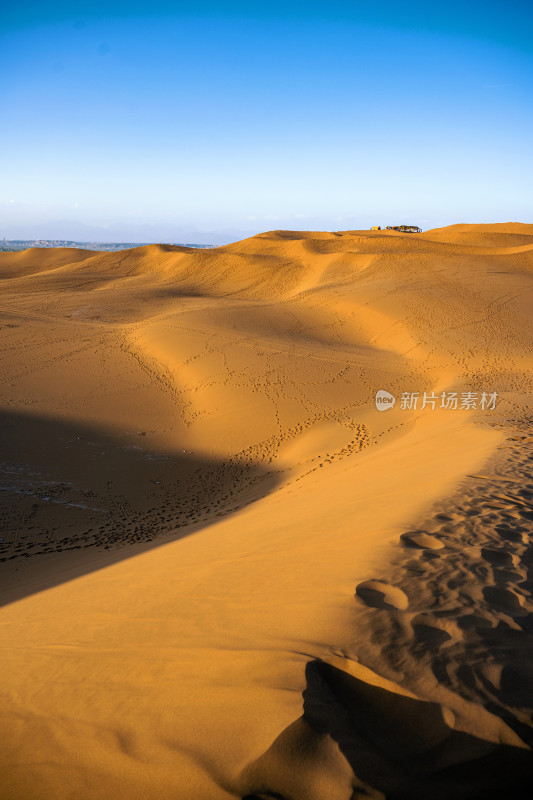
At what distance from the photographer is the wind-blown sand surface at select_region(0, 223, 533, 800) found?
2.23m

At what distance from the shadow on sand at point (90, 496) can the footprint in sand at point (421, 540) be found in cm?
425

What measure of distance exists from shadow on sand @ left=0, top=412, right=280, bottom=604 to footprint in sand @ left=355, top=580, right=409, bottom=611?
14.5ft

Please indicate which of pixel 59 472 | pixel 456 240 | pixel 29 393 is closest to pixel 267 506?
pixel 59 472

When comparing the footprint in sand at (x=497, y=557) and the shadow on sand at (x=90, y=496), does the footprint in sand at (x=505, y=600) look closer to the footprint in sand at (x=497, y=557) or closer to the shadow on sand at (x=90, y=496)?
the footprint in sand at (x=497, y=557)

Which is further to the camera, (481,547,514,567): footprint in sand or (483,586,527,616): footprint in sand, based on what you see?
(481,547,514,567): footprint in sand

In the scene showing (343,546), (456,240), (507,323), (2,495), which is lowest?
(2,495)

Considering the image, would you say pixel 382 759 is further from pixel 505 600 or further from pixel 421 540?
pixel 421 540

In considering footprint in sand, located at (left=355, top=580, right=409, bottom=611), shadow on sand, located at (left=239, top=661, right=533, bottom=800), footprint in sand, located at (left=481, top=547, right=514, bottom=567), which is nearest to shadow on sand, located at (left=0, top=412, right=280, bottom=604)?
footprint in sand, located at (left=355, top=580, right=409, bottom=611)

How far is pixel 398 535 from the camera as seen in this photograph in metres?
4.61

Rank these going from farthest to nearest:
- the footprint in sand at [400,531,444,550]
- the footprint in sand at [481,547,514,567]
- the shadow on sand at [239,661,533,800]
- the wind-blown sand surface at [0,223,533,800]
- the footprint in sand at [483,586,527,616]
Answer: the footprint in sand at [400,531,444,550] → the footprint in sand at [481,547,514,567] → the footprint in sand at [483,586,527,616] → the wind-blown sand surface at [0,223,533,800] → the shadow on sand at [239,661,533,800]

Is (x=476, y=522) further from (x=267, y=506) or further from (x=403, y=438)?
(x=403, y=438)

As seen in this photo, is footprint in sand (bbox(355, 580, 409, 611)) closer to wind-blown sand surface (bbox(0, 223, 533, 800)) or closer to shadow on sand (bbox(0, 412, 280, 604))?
wind-blown sand surface (bbox(0, 223, 533, 800))

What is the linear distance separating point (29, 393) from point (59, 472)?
4.97 meters

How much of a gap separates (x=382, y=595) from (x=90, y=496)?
798 centimetres
